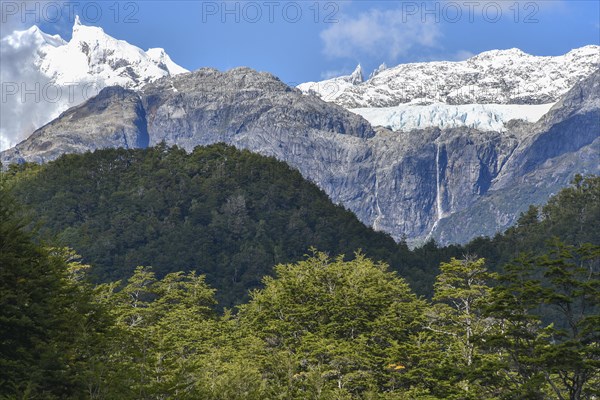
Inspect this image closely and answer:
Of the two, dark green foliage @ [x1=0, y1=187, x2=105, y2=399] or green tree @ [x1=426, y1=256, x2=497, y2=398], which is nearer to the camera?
dark green foliage @ [x1=0, y1=187, x2=105, y2=399]

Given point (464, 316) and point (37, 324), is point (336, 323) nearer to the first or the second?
point (464, 316)

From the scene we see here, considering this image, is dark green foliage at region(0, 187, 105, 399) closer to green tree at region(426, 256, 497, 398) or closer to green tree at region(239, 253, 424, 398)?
green tree at region(239, 253, 424, 398)

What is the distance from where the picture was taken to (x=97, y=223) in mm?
189500

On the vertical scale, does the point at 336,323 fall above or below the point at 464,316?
below

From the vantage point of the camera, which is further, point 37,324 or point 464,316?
point 464,316

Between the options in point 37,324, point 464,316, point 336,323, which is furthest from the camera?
point 336,323

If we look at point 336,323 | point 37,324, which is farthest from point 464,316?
point 37,324

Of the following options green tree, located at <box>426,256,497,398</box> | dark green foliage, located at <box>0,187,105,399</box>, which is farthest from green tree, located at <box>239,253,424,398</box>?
dark green foliage, located at <box>0,187,105,399</box>

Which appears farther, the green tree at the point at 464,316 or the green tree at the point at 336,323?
the green tree at the point at 336,323

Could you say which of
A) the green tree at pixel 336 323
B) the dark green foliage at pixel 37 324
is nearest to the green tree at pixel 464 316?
the green tree at pixel 336 323

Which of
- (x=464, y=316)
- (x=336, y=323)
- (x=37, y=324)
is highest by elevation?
(x=464, y=316)

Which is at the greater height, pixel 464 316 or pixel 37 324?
pixel 464 316

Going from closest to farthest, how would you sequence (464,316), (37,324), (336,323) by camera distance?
(37,324) < (464,316) < (336,323)

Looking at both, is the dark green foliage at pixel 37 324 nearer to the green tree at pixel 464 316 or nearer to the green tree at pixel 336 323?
the green tree at pixel 336 323
